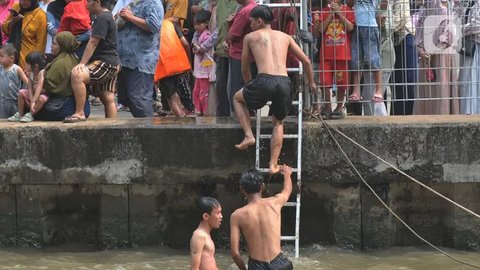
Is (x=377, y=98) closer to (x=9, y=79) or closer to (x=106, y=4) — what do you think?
(x=106, y=4)

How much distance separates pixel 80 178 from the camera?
8016mm

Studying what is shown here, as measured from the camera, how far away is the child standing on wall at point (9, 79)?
31.1ft

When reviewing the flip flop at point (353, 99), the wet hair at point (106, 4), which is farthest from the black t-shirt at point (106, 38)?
the flip flop at point (353, 99)

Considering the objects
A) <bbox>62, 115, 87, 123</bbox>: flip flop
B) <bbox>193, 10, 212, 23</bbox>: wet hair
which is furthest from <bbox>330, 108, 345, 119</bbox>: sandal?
<bbox>193, 10, 212, 23</bbox>: wet hair

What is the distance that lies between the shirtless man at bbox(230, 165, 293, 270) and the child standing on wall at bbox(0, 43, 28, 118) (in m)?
3.77

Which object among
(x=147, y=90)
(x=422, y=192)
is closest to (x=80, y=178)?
(x=147, y=90)

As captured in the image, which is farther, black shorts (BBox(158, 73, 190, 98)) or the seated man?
black shorts (BBox(158, 73, 190, 98))

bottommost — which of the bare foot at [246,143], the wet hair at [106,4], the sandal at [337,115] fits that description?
the bare foot at [246,143]

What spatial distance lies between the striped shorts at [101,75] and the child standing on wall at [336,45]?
2.08 metres

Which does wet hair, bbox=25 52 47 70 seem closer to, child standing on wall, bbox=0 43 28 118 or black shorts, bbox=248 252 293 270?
child standing on wall, bbox=0 43 28 118

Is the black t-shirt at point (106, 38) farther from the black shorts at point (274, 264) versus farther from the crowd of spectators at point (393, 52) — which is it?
the black shorts at point (274, 264)

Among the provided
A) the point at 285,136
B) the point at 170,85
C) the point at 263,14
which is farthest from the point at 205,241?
the point at 170,85

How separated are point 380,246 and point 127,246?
236cm

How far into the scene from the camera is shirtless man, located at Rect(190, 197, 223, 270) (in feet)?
21.1
